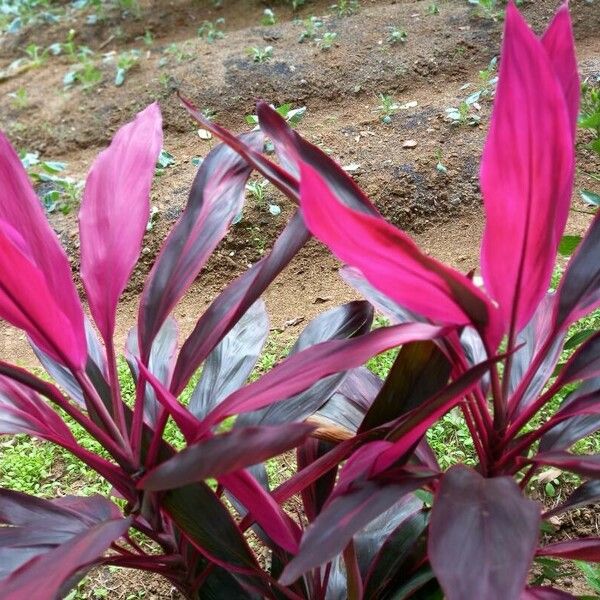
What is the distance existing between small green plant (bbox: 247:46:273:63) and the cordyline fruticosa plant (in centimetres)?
246

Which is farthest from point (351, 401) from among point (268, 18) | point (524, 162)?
Result: point (268, 18)

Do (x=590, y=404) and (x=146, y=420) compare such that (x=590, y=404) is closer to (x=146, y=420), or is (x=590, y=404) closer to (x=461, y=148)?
(x=146, y=420)

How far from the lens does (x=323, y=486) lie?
3.32ft

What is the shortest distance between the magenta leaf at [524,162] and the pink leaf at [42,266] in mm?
429

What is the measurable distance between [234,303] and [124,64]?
3.03 metres

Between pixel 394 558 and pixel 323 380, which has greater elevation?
pixel 323 380

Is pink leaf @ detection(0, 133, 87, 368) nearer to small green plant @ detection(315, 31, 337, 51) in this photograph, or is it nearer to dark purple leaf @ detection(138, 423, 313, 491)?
dark purple leaf @ detection(138, 423, 313, 491)

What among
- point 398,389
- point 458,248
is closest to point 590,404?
point 398,389

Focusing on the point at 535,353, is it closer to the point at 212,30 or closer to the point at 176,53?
the point at 176,53

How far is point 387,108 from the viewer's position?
299 centimetres

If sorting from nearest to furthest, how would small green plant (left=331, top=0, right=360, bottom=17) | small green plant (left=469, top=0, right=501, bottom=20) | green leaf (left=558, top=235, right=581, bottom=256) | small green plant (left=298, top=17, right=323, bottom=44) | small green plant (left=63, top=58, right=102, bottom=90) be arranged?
1. green leaf (left=558, top=235, right=581, bottom=256)
2. small green plant (left=469, top=0, right=501, bottom=20)
3. small green plant (left=298, top=17, right=323, bottom=44)
4. small green plant (left=63, top=58, right=102, bottom=90)
5. small green plant (left=331, top=0, right=360, bottom=17)

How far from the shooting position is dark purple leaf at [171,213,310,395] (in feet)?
2.84

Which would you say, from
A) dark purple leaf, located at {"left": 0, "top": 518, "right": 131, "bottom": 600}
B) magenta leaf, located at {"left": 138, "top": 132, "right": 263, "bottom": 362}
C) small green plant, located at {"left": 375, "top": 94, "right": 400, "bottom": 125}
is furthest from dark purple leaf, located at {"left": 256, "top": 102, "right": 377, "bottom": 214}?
small green plant, located at {"left": 375, "top": 94, "right": 400, "bottom": 125}

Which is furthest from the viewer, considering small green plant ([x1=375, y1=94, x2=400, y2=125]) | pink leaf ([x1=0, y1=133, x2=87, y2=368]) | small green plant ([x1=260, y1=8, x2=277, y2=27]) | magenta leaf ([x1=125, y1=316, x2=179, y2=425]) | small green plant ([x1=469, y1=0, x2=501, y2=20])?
small green plant ([x1=260, y1=8, x2=277, y2=27])
